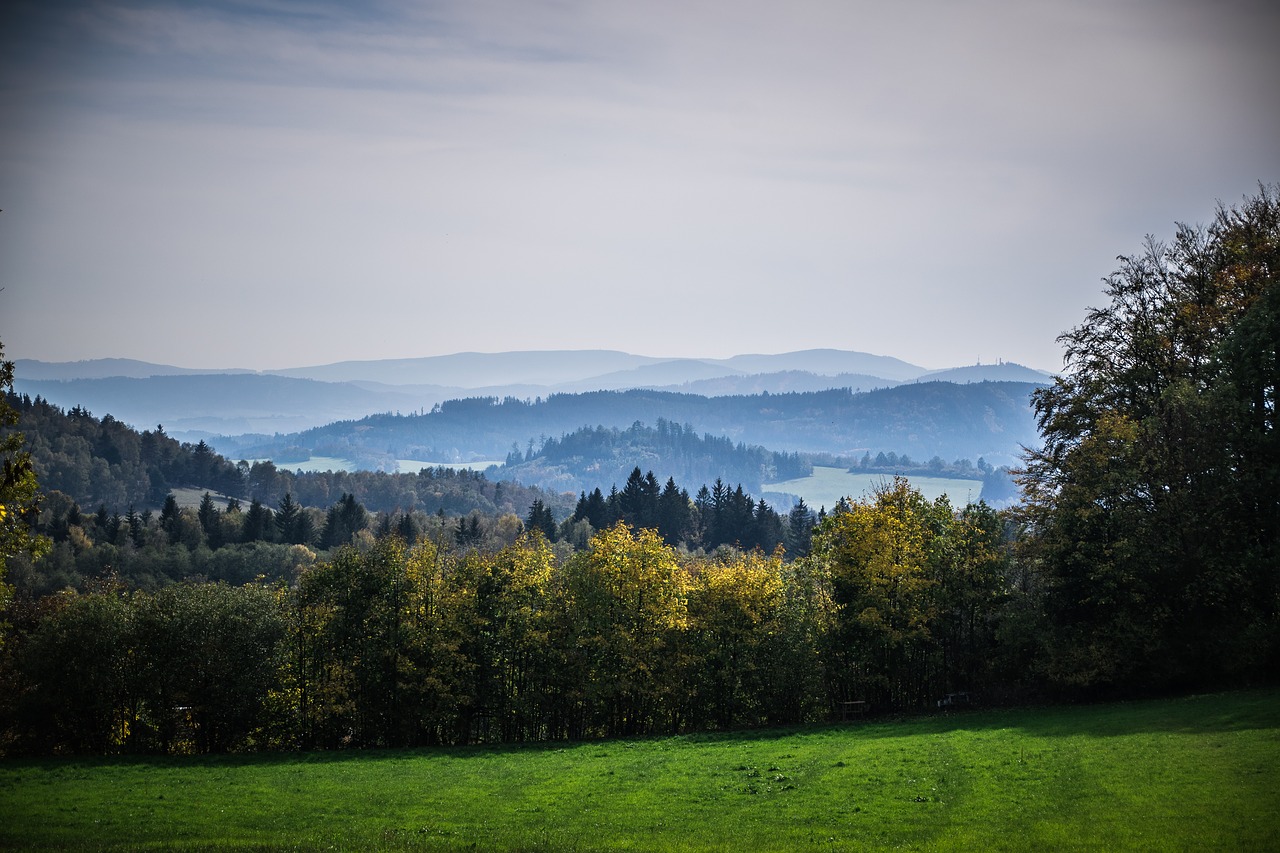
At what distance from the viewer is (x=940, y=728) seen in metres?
35.4

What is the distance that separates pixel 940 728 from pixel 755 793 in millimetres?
11697

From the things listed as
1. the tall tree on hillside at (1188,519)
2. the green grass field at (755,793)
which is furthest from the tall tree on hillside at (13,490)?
the tall tree on hillside at (1188,519)

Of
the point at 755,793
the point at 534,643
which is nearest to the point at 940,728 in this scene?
the point at 755,793

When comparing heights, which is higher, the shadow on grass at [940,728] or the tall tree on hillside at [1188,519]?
the tall tree on hillside at [1188,519]

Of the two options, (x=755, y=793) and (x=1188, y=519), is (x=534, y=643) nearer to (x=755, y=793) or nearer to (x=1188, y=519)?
(x=755, y=793)

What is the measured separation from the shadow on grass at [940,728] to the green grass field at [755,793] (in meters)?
0.18

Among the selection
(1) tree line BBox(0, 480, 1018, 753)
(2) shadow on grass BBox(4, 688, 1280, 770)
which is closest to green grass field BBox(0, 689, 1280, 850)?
(2) shadow on grass BBox(4, 688, 1280, 770)

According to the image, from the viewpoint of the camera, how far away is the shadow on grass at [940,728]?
97.5ft

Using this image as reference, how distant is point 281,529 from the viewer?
139 metres

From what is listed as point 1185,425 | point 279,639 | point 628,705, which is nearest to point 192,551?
point 279,639

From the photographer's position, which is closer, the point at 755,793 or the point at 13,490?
the point at 13,490

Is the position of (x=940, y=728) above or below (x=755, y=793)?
above

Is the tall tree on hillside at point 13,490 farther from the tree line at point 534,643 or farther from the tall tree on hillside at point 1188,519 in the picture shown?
the tall tree on hillside at point 1188,519

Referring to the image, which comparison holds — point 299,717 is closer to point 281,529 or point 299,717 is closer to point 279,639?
point 279,639
